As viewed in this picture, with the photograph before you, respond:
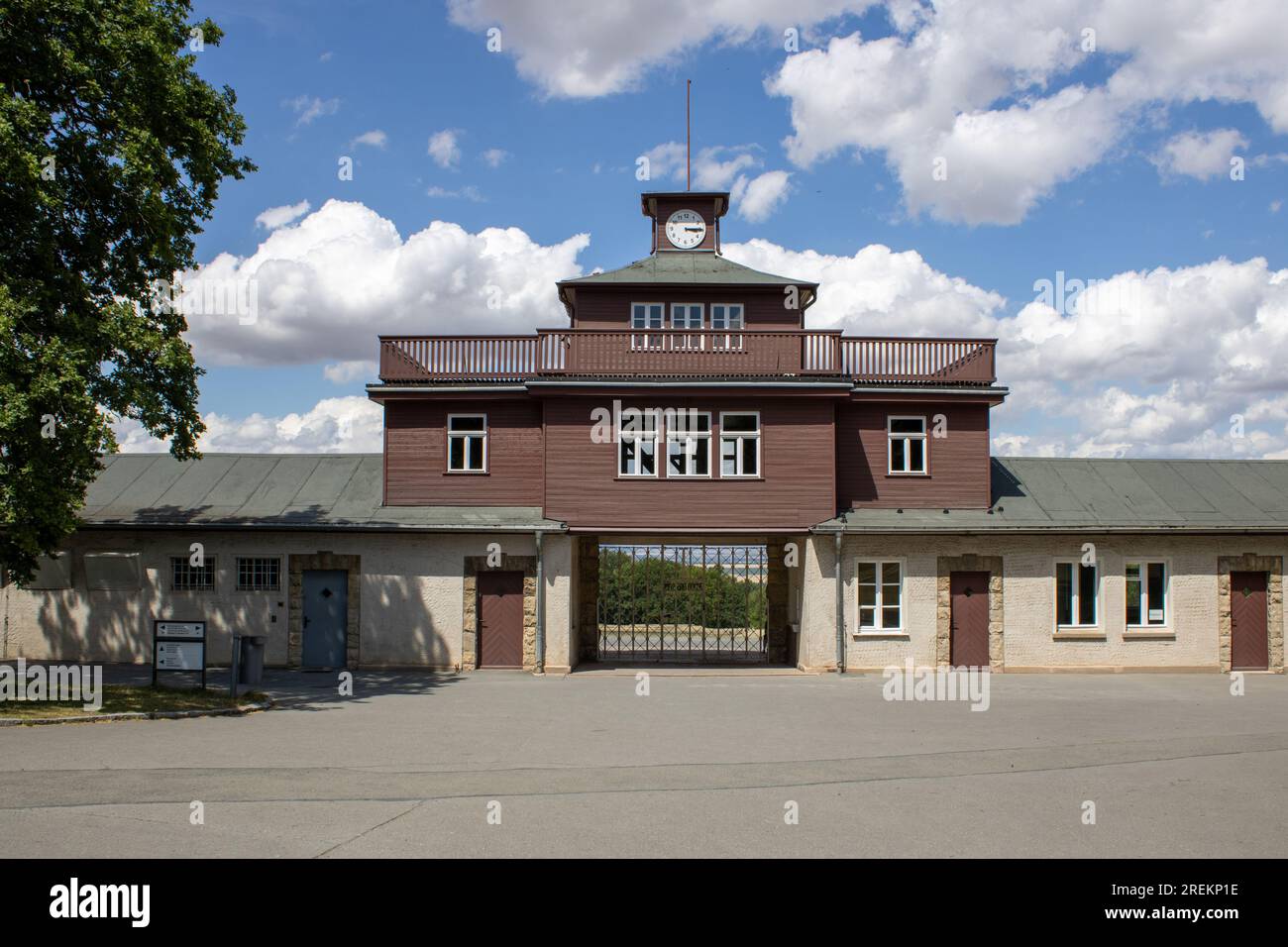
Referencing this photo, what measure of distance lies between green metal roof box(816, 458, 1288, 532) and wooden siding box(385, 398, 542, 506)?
671cm

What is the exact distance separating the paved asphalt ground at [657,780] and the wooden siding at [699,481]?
19.0 feet

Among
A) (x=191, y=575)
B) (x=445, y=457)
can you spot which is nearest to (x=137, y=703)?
(x=191, y=575)

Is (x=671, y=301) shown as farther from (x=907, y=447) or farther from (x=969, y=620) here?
(x=969, y=620)

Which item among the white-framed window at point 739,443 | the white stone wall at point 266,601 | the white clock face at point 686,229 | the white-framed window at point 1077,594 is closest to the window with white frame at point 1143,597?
the white-framed window at point 1077,594

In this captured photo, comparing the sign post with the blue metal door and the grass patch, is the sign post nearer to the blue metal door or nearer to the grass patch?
the grass patch

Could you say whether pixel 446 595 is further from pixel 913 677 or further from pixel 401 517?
pixel 913 677

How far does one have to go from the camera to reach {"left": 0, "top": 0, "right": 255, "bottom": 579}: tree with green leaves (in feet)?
44.1

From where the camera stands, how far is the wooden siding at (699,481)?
21.9 metres

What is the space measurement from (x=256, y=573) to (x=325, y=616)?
184 centimetres

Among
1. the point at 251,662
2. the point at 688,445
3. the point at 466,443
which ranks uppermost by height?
the point at 466,443

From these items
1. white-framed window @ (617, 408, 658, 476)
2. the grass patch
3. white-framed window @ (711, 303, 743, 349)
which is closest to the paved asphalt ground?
the grass patch

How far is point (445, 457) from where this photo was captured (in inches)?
904

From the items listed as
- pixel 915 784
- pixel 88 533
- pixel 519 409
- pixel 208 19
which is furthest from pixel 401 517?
pixel 915 784
